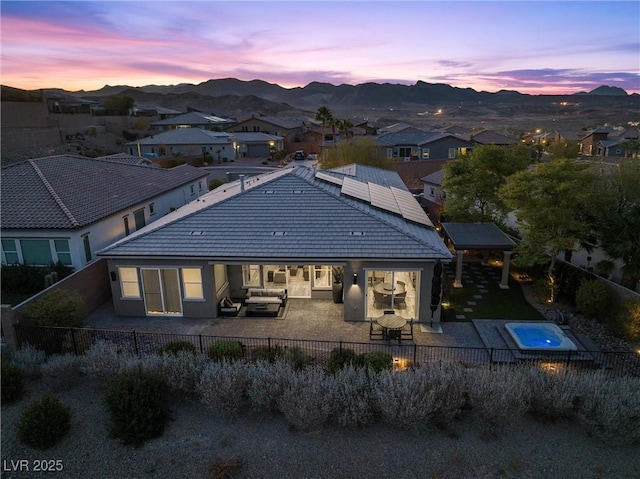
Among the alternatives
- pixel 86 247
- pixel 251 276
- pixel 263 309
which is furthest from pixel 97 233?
pixel 263 309

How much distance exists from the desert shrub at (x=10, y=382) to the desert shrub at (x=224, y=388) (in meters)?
5.40

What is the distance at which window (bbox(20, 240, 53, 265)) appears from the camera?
19.5 metres

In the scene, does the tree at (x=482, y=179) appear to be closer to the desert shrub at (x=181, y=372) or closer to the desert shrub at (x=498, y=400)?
the desert shrub at (x=498, y=400)

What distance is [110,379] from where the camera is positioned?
11.7 metres

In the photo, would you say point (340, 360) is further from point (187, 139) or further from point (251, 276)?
point (187, 139)

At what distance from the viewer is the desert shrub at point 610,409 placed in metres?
10.2

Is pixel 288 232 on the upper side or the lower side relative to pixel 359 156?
lower

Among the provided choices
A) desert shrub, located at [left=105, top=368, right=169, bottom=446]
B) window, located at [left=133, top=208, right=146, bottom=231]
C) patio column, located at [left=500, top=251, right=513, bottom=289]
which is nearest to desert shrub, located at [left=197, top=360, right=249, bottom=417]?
desert shrub, located at [left=105, top=368, right=169, bottom=446]

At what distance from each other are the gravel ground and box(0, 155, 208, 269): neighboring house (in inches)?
395

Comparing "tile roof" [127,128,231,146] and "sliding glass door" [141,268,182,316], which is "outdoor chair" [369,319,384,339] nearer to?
"sliding glass door" [141,268,182,316]

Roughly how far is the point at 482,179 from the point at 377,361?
17.3 meters

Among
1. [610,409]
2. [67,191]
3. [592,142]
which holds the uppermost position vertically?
[67,191]

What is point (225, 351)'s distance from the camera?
44.2 ft

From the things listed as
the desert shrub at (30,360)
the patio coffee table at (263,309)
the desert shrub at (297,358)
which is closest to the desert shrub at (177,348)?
the desert shrub at (297,358)
